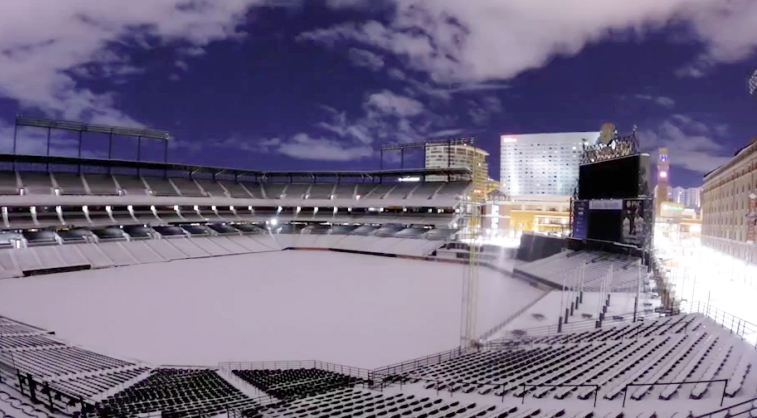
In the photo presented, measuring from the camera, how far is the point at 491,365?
13836 millimetres

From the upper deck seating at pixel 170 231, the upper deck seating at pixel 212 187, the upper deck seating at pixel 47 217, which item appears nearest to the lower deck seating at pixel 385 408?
the upper deck seating at pixel 47 217

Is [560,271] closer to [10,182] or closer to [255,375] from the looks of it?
[255,375]

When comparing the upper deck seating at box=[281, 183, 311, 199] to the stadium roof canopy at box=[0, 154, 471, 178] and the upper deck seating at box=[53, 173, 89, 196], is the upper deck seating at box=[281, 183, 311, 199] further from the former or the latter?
the upper deck seating at box=[53, 173, 89, 196]

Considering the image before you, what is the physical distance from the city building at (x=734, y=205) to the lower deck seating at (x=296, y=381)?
3500 centimetres

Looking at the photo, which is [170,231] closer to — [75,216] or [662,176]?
[75,216]

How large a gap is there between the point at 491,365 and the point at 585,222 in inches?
937

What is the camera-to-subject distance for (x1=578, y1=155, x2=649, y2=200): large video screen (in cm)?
2856

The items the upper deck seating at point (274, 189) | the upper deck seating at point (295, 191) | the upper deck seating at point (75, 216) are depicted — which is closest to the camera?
the upper deck seating at point (75, 216)

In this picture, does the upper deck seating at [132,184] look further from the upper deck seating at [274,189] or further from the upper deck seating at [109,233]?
the upper deck seating at [274,189]

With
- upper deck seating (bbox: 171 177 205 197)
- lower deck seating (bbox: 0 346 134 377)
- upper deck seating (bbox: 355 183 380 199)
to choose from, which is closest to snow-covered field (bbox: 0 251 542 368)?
lower deck seating (bbox: 0 346 134 377)

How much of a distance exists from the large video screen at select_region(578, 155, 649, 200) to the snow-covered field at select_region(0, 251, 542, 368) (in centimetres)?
908

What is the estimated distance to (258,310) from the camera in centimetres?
2200

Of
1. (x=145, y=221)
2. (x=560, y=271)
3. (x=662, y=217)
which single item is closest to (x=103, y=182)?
(x=145, y=221)

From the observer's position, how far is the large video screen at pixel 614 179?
93.7ft
